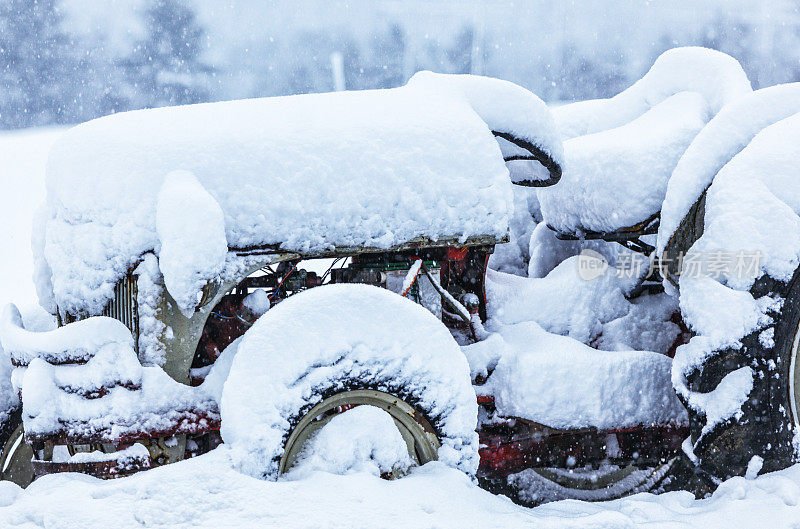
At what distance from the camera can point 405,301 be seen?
2104 mm

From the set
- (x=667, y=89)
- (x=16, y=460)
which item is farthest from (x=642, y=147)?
(x=16, y=460)

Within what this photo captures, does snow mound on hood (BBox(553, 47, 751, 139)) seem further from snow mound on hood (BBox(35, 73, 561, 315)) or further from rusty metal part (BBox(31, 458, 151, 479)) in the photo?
rusty metal part (BBox(31, 458, 151, 479))

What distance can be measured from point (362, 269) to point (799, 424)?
1.46 meters

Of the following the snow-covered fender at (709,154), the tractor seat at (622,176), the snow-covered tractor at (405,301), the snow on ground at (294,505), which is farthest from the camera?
the tractor seat at (622,176)

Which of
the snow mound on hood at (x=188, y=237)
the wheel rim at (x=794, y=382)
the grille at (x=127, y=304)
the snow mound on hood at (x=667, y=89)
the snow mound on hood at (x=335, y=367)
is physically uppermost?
the snow mound on hood at (x=667, y=89)

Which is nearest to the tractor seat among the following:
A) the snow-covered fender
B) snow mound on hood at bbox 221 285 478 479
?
the snow-covered fender

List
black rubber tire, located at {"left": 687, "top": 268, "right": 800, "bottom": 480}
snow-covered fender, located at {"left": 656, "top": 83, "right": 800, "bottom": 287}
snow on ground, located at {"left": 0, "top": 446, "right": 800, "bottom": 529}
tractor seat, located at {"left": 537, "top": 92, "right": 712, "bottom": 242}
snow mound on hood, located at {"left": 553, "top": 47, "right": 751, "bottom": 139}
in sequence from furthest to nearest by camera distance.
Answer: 1. snow mound on hood, located at {"left": 553, "top": 47, "right": 751, "bottom": 139}
2. tractor seat, located at {"left": 537, "top": 92, "right": 712, "bottom": 242}
3. snow-covered fender, located at {"left": 656, "top": 83, "right": 800, "bottom": 287}
4. black rubber tire, located at {"left": 687, "top": 268, "right": 800, "bottom": 480}
5. snow on ground, located at {"left": 0, "top": 446, "right": 800, "bottom": 529}

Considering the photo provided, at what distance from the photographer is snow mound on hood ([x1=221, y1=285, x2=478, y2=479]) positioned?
1874 millimetres

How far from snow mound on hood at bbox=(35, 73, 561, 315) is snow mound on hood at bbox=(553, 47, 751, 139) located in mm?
1207

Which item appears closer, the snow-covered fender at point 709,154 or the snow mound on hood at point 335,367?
the snow mound on hood at point 335,367

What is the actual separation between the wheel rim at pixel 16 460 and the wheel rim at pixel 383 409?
3.72ft

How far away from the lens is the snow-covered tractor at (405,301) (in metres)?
1.97

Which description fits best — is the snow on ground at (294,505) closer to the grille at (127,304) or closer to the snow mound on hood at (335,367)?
the snow mound on hood at (335,367)

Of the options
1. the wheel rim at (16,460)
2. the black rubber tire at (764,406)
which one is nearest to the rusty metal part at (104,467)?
the wheel rim at (16,460)
